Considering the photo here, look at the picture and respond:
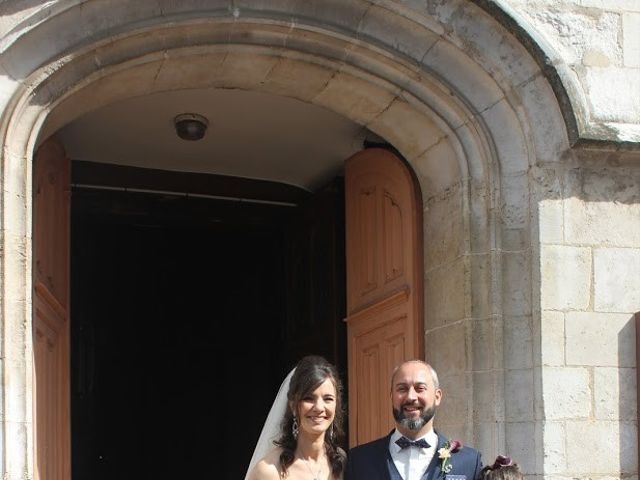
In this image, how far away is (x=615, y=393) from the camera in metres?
4.98

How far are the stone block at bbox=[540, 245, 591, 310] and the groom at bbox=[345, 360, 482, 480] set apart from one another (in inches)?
41.7

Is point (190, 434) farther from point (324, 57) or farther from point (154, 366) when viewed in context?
point (324, 57)

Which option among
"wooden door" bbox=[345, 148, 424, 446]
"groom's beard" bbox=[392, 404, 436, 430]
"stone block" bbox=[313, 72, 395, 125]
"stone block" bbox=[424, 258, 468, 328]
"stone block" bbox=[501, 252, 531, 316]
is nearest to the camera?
"groom's beard" bbox=[392, 404, 436, 430]

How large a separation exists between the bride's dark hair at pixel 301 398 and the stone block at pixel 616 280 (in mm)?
1419

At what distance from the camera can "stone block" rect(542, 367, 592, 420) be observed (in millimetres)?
4879

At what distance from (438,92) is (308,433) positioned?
1787mm

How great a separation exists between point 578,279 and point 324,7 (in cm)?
152

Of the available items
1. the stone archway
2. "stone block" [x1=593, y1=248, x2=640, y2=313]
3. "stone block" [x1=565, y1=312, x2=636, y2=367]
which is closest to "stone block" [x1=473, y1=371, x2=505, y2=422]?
the stone archway

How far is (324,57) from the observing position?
16.8 ft

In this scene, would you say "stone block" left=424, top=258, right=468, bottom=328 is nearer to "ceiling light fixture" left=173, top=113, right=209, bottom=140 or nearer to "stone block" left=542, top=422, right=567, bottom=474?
"stone block" left=542, top=422, right=567, bottom=474

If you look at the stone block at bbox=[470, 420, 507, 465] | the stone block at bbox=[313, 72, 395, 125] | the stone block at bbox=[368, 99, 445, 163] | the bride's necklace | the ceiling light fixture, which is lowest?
the bride's necklace

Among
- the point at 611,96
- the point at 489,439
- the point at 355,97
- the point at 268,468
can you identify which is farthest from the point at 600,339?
the point at 268,468

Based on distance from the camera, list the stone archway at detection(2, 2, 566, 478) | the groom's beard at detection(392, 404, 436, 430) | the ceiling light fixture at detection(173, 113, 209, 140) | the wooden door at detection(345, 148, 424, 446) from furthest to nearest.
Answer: the ceiling light fixture at detection(173, 113, 209, 140)
the wooden door at detection(345, 148, 424, 446)
the stone archway at detection(2, 2, 566, 478)
the groom's beard at detection(392, 404, 436, 430)

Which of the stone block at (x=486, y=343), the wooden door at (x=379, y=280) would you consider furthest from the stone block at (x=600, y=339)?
the wooden door at (x=379, y=280)
